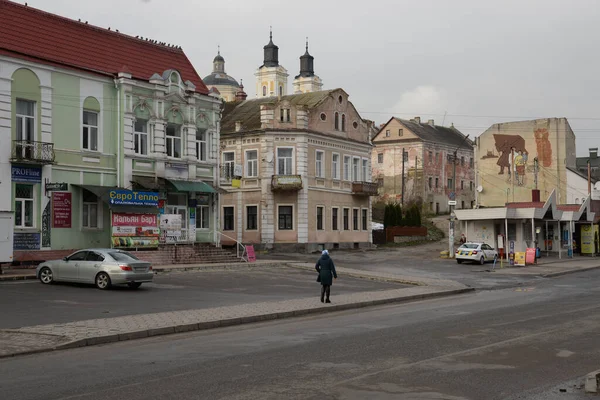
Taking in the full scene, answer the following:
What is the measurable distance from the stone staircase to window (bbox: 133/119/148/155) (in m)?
5.27

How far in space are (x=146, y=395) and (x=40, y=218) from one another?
25351 mm

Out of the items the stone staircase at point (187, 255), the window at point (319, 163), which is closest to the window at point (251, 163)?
the window at point (319, 163)

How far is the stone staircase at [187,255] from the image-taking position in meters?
36.3

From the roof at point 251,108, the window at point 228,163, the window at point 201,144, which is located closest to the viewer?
the window at point 201,144

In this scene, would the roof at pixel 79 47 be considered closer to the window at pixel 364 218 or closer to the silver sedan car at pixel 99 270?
the silver sedan car at pixel 99 270

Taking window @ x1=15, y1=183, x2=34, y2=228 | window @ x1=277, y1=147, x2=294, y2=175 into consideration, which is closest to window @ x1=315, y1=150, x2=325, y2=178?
window @ x1=277, y1=147, x2=294, y2=175

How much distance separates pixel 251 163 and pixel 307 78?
242ft

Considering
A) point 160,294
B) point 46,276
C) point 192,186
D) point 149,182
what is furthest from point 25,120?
point 160,294

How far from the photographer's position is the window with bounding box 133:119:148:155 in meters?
37.6

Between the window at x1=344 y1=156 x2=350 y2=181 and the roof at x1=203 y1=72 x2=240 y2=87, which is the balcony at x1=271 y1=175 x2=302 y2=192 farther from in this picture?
the roof at x1=203 y1=72 x2=240 y2=87

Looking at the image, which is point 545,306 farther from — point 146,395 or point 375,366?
point 146,395

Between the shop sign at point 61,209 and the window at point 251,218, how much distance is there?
68.3 ft

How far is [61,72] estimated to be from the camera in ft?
111

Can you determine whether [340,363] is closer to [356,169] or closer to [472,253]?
[472,253]
